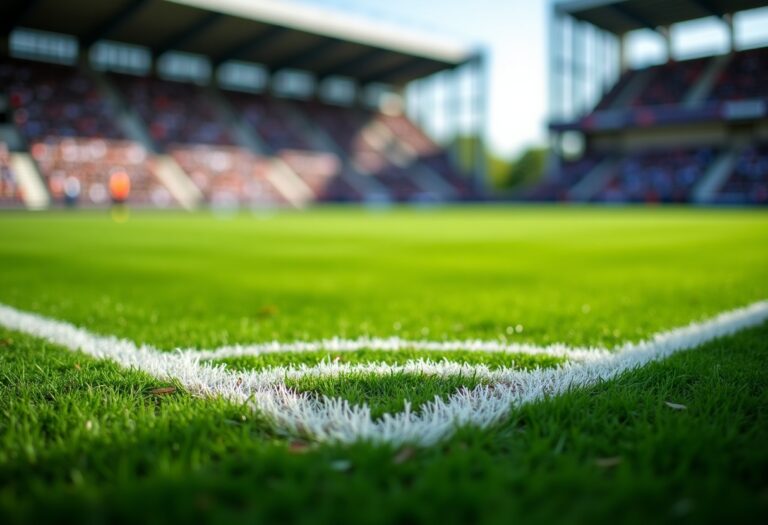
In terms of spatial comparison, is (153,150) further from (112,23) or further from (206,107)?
(112,23)

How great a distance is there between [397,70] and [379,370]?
46.5 metres

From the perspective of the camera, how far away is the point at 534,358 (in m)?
2.84

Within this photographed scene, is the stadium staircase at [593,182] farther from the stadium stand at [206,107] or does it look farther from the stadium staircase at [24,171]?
the stadium staircase at [24,171]

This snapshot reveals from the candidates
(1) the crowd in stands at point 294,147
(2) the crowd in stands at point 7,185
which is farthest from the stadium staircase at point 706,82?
(2) the crowd in stands at point 7,185

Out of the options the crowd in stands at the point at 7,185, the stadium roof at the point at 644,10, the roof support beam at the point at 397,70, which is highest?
the stadium roof at the point at 644,10

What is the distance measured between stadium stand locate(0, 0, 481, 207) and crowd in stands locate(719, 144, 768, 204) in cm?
1772

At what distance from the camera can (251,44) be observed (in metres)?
38.2

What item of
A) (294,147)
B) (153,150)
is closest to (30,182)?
(153,150)

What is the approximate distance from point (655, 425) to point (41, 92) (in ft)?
127

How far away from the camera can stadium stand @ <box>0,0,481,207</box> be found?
32094 mm

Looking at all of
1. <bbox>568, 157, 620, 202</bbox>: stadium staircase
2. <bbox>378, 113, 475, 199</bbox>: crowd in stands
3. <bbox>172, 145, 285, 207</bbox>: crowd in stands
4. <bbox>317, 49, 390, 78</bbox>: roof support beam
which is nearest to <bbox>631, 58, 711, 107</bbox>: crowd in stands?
<bbox>568, 157, 620, 202</bbox>: stadium staircase

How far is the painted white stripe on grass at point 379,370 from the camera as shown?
Result: 1.78 metres

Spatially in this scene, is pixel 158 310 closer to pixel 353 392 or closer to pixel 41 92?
pixel 353 392

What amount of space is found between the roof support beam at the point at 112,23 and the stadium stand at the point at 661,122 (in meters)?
26.0
